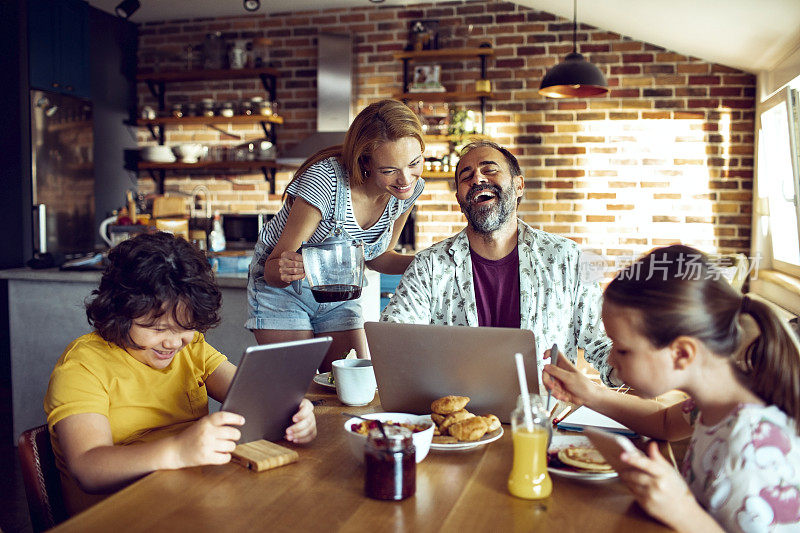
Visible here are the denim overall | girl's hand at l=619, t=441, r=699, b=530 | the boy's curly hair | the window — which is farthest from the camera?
the window

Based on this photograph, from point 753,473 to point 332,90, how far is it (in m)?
4.58

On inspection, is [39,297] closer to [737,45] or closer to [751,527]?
[751,527]

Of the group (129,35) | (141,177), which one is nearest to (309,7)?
(129,35)

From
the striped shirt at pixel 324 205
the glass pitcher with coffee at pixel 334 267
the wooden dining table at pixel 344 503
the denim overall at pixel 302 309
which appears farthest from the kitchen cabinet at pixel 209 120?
the wooden dining table at pixel 344 503

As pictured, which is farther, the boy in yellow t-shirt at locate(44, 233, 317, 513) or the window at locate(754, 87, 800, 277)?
the window at locate(754, 87, 800, 277)

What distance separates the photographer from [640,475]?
95cm

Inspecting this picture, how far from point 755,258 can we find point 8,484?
420 cm

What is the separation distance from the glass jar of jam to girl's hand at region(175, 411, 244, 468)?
25 centimetres

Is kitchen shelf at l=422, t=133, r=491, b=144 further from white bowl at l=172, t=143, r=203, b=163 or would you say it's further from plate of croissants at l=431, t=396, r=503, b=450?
plate of croissants at l=431, t=396, r=503, b=450

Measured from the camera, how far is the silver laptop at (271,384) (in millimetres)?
1111

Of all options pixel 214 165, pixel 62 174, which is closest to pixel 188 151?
pixel 214 165

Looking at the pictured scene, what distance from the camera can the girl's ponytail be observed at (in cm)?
102

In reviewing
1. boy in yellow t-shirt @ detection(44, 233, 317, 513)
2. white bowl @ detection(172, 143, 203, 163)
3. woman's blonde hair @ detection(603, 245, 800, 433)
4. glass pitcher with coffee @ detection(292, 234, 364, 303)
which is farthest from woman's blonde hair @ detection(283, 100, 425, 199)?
white bowl @ detection(172, 143, 203, 163)

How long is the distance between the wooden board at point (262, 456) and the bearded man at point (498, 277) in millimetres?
735
